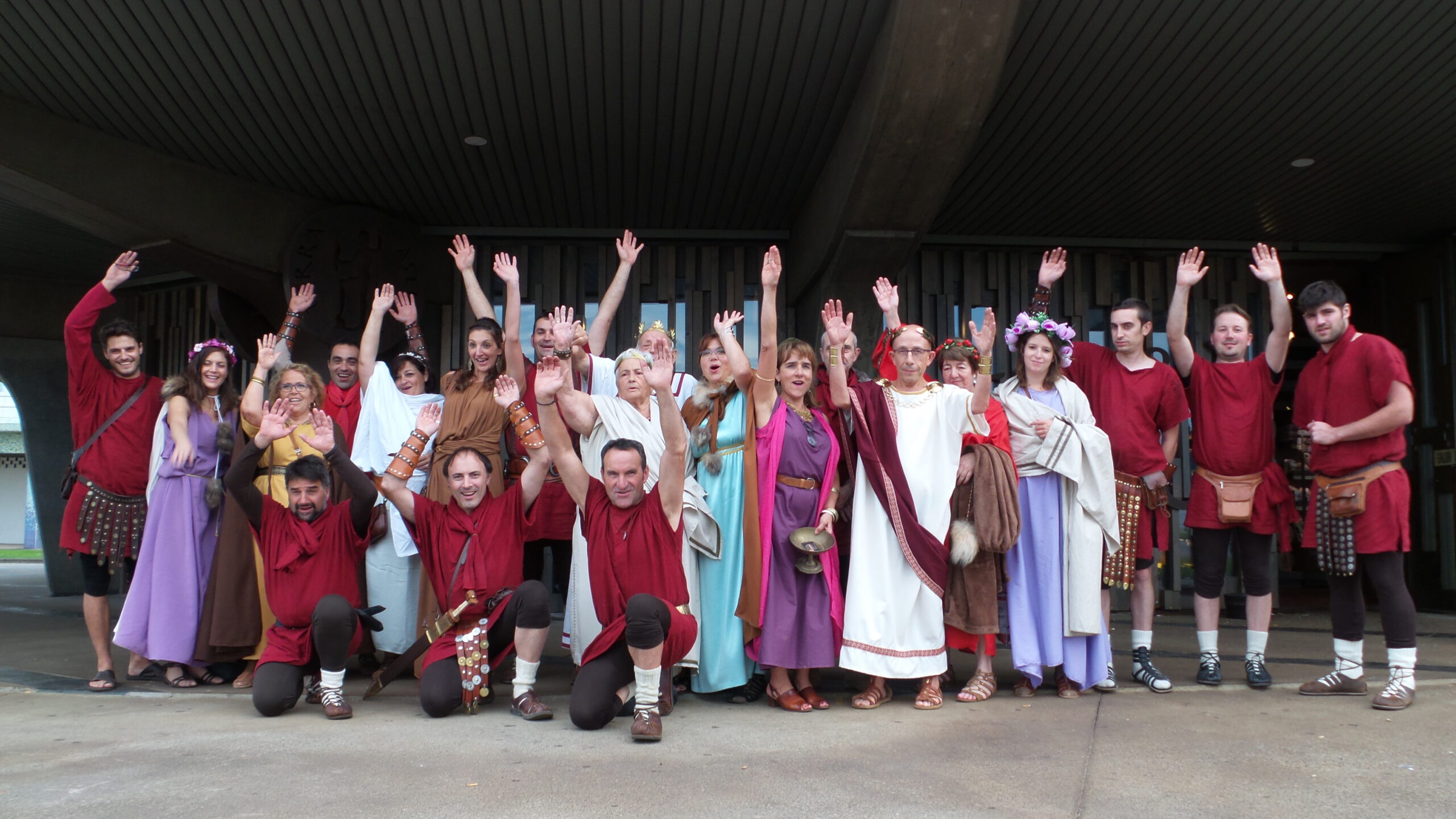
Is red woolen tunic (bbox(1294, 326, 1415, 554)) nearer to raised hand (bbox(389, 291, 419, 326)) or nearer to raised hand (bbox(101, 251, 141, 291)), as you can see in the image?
raised hand (bbox(389, 291, 419, 326))

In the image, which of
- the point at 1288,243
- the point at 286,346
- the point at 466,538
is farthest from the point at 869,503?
the point at 1288,243

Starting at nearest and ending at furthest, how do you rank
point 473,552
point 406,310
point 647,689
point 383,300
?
point 647,689
point 473,552
point 383,300
point 406,310

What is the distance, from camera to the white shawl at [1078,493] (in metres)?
4.05

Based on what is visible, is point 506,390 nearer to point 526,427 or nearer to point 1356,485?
point 526,427

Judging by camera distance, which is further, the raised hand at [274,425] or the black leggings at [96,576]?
the black leggings at [96,576]

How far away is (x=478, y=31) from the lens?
478 centimetres

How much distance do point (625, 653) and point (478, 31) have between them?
3.06 meters

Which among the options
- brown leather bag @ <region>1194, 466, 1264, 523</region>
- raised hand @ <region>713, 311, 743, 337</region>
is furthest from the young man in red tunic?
raised hand @ <region>713, 311, 743, 337</region>

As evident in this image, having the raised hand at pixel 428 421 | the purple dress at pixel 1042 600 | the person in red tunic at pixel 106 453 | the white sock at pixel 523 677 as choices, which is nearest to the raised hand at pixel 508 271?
the raised hand at pixel 428 421

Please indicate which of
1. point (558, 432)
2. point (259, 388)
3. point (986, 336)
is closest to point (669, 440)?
point (558, 432)

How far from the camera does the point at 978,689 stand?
13.2 feet

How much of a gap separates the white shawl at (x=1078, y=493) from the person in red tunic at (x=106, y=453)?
12.6 ft

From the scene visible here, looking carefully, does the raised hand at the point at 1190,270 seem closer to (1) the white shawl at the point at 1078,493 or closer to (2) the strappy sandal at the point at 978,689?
(1) the white shawl at the point at 1078,493

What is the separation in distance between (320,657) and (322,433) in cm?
83
